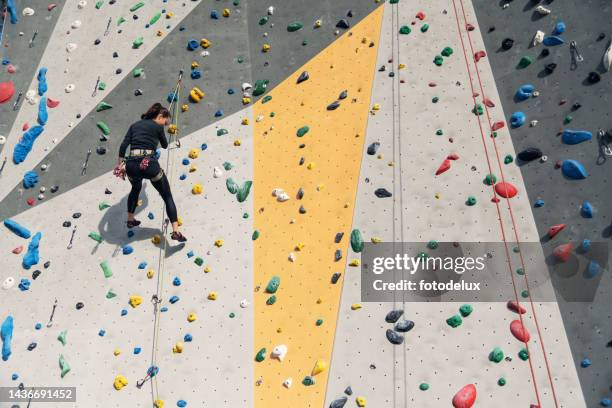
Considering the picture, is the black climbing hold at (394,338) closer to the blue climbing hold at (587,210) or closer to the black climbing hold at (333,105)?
the blue climbing hold at (587,210)

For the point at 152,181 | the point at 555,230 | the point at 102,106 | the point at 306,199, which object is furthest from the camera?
the point at 102,106

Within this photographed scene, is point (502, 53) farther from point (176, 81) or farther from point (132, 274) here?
point (132, 274)

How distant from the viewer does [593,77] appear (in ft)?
20.2

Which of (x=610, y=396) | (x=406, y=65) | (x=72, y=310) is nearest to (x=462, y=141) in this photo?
(x=406, y=65)

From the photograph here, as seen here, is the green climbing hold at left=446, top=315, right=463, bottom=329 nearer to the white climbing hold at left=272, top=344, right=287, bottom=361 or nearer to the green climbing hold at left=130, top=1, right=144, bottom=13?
the white climbing hold at left=272, top=344, right=287, bottom=361

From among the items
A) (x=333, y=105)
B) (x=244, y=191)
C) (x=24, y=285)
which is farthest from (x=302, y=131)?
(x=24, y=285)

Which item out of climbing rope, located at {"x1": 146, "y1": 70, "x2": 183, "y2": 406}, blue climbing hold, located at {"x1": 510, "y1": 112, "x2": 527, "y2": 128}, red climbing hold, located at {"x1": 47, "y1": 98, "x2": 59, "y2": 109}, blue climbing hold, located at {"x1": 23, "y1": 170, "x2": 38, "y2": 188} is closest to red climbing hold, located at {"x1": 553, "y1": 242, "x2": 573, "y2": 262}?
blue climbing hold, located at {"x1": 510, "y1": 112, "x2": 527, "y2": 128}

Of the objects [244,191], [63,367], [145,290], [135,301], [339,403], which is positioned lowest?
[339,403]

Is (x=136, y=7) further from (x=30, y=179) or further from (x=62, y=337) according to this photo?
(x=62, y=337)

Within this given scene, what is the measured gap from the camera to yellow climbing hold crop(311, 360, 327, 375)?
5527 millimetres

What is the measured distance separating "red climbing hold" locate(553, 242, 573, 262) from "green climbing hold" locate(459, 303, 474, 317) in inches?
32.8

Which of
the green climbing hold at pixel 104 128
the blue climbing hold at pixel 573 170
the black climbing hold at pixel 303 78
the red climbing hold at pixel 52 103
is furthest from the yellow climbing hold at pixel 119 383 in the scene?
the blue climbing hold at pixel 573 170

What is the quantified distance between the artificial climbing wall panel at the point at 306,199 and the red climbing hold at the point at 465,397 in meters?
1.03

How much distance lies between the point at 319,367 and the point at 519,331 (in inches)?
62.4
